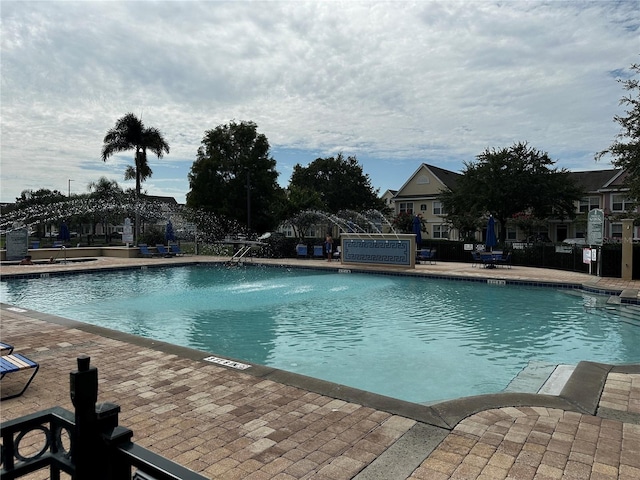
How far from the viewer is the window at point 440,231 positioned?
150 ft

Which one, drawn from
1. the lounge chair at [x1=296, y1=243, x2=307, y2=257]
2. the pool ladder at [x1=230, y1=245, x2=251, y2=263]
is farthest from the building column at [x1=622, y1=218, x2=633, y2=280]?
the pool ladder at [x1=230, y1=245, x2=251, y2=263]

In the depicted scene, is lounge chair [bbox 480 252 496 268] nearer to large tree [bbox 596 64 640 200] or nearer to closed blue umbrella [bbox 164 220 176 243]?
large tree [bbox 596 64 640 200]

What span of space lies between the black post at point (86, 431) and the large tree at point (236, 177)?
117 feet

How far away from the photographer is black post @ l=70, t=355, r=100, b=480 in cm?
166

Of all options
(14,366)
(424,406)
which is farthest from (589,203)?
(14,366)

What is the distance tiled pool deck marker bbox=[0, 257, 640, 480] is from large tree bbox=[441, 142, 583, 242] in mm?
31485

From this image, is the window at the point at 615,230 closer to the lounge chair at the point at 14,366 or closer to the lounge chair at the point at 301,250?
the lounge chair at the point at 301,250

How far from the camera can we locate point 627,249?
15.9 meters

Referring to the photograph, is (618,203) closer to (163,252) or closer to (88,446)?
(163,252)

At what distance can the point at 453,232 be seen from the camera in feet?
148

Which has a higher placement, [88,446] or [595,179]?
[595,179]

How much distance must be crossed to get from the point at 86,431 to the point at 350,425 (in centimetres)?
268

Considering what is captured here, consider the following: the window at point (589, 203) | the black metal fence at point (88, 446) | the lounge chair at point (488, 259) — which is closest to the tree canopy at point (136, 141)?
the lounge chair at point (488, 259)

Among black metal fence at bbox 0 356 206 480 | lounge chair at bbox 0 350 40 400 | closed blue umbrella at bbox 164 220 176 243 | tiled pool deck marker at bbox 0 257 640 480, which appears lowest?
tiled pool deck marker at bbox 0 257 640 480
